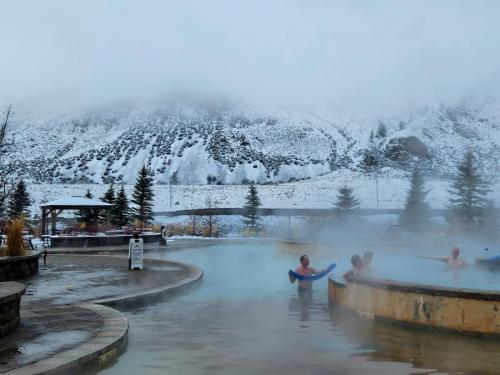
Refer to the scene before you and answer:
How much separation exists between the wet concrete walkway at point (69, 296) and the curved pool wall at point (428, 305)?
4285 mm

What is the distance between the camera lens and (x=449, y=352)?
672 cm

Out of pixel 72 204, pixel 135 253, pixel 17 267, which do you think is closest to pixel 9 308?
pixel 17 267

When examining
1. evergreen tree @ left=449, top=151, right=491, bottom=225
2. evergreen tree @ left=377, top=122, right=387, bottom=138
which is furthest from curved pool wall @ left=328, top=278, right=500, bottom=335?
evergreen tree @ left=377, top=122, right=387, bottom=138

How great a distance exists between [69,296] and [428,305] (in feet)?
21.9

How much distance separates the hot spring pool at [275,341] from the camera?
605 cm

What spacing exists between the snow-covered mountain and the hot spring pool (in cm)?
7516

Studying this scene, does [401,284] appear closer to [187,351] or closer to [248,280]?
[187,351]

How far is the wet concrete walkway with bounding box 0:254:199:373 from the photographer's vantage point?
20.1ft

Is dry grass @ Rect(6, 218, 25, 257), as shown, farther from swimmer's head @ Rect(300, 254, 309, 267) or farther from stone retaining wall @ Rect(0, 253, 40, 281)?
swimmer's head @ Rect(300, 254, 309, 267)

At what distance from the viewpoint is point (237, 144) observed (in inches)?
4213

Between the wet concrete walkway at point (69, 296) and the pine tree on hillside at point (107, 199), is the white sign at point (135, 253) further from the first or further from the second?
the pine tree on hillside at point (107, 199)

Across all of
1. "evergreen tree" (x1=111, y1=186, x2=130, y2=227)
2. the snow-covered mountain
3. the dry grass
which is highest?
the snow-covered mountain

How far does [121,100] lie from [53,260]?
14600 cm

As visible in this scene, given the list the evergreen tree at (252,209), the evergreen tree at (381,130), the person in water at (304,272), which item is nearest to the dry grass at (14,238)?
the person in water at (304,272)
